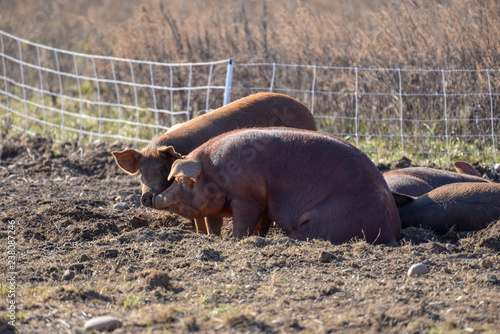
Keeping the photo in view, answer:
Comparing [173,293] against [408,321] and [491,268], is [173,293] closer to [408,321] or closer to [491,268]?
[408,321]

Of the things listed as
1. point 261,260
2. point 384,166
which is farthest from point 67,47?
point 261,260

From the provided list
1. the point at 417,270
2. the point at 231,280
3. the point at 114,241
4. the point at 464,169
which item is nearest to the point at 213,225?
the point at 114,241

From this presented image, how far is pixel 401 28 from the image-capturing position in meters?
8.98

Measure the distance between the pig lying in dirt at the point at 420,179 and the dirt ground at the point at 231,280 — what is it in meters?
0.91

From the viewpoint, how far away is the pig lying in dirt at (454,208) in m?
5.31

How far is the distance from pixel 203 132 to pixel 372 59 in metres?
3.86

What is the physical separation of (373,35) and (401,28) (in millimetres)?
526

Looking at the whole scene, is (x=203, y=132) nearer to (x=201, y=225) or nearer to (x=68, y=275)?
(x=201, y=225)

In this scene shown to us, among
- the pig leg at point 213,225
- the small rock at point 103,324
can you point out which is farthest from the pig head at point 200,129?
the small rock at point 103,324

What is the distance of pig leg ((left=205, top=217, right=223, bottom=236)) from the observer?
5.73 meters

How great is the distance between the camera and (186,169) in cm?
513

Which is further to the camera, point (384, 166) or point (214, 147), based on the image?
point (384, 166)

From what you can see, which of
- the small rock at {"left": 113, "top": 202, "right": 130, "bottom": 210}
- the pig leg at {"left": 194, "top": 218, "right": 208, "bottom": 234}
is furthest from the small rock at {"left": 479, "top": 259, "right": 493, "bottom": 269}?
the small rock at {"left": 113, "top": 202, "right": 130, "bottom": 210}

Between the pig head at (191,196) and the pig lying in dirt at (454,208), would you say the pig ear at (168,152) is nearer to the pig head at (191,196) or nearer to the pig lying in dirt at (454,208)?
the pig head at (191,196)
